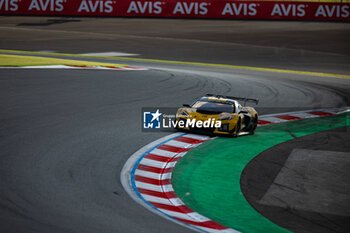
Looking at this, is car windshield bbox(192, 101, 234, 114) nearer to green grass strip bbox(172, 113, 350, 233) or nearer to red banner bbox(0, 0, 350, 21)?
green grass strip bbox(172, 113, 350, 233)

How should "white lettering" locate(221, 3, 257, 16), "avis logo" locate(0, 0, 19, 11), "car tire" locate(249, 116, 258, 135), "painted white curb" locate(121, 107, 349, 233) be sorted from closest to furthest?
1. "painted white curb" locate(121, 107, 349, 233)
2. "car tire" locate(249, 116, 258, 135)
3. "white lettering" locate(221, 3, 257, 16)
4. "avis logo" locate(0, 0, 19, 11)

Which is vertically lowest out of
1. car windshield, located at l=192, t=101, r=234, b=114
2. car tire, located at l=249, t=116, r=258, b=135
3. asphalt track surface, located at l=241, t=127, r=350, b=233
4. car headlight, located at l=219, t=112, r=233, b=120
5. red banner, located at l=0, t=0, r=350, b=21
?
asphalt track surface, located at l=241, t=127, r=350, b=233

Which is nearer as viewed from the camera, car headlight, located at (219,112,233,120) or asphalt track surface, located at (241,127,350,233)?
asphalt track surface, located at (241,127,350,233)

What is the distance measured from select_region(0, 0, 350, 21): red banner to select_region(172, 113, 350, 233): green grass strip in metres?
26.8

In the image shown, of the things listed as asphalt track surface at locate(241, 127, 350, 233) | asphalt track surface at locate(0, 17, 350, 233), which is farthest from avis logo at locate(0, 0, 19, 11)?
asphalt track surface at locate(241, 127, 350, 233)

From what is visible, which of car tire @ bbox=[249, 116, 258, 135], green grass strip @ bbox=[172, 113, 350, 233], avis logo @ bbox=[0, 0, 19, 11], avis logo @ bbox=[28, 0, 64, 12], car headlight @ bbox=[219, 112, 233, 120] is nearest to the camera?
green grass strip @ bbox=[172, 113, 350, 233]

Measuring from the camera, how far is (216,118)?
1237 centimetres

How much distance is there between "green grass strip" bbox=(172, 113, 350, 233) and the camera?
789 centimetres

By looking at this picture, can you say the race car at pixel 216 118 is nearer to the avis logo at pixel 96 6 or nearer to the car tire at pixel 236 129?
the car tire at pixel 236 129

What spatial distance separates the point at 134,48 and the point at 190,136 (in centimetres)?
2192

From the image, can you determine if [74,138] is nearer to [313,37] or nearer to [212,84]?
[212,84]

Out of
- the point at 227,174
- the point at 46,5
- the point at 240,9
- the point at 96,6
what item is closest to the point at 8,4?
the point at 46,5

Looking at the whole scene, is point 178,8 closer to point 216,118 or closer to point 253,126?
point 253,126

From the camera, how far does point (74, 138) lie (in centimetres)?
1185
